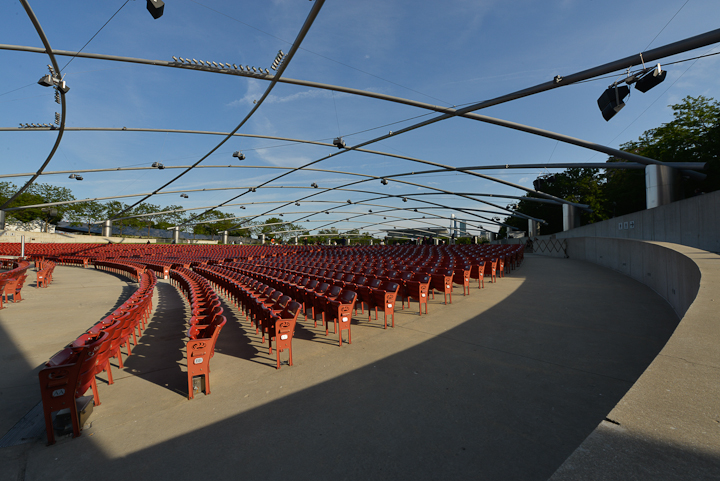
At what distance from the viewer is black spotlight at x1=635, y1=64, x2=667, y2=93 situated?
8805 mm

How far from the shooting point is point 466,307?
32.2 feet

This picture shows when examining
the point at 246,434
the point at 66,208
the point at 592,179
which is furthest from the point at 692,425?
the point at 66,208

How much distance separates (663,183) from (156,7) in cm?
2512

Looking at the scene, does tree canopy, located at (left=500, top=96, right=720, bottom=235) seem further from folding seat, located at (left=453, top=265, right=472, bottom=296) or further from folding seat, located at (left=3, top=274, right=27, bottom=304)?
folding seat, located at (left=3, top=274, right=27, bottom=304)

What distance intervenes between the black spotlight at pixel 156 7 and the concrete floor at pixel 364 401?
7607mm

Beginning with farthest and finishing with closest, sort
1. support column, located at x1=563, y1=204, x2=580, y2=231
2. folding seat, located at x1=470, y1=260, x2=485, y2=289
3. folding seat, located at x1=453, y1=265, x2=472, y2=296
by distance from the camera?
1. support column, located at x1=563, y1=204, x2=580, y2=231
2. folding seat, located at x1=470, y1=260, x2=485, y2=289
3. folding seat, located at x1=453, y1=265, x2=472, y2=296

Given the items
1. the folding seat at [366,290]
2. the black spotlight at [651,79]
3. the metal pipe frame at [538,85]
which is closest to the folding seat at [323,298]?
the folding seat at [366,290]

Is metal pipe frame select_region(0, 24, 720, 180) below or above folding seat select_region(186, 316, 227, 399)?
above

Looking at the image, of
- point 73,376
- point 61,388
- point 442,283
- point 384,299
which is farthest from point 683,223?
point 61,388

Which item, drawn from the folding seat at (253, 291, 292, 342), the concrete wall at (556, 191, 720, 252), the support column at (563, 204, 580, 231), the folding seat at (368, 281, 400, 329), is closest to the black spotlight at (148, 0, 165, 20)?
the folding seat at (253, 291, 292, 342)

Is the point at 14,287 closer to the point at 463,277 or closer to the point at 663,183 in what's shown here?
the point at 463,277

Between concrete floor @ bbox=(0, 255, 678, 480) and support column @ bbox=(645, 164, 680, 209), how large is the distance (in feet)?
50.7

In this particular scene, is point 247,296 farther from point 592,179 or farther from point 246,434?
point 592,179

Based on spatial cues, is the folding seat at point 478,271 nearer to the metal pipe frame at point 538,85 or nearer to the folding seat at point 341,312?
the metal pipe frame at point 538,85
